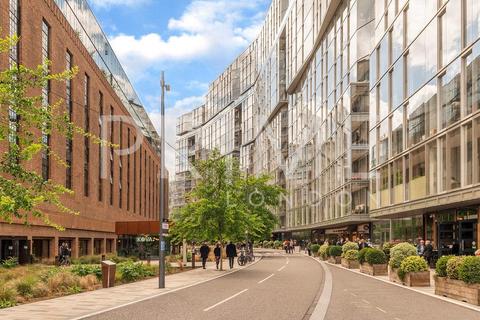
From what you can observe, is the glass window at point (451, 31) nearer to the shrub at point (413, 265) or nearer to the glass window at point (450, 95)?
the glass window at point (450, 95)

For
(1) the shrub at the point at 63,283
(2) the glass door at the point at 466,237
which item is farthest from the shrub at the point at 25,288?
(2) the glass door at the point at 466,237

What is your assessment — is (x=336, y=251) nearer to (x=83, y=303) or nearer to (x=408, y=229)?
(x=408, y=229)

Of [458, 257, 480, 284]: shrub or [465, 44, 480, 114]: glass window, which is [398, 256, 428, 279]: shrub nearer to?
[458, 257, 480, 284]: shrub

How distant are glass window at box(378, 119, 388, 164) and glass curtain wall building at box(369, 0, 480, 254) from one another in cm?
7

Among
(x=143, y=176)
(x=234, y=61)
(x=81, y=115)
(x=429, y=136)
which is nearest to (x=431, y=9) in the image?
(x=429, y=136)

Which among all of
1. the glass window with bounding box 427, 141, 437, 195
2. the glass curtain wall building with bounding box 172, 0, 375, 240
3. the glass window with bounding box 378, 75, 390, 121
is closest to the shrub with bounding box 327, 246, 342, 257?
the glass curtain wall building with bounding box 172, 0, 375, 240

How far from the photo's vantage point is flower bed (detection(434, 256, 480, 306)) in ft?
54.8

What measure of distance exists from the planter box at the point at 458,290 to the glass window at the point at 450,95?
36.7 feet

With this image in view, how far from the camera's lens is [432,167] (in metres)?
32.2

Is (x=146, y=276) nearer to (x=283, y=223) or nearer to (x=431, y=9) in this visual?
(x=431, y=9)

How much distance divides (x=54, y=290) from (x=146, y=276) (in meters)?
10.0

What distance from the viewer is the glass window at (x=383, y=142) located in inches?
1692

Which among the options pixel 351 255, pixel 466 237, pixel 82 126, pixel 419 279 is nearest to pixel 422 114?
pixel 466 237

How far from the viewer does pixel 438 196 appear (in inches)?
1217
